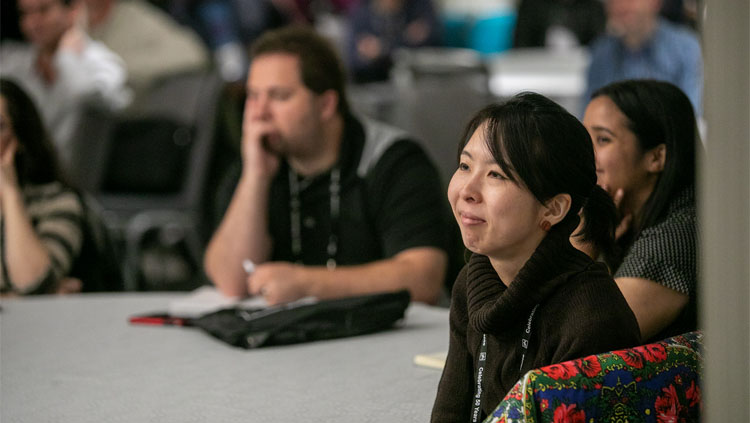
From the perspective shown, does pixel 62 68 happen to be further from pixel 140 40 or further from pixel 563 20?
pixel 563 20

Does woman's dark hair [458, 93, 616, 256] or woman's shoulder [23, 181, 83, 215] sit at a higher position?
woman's dark hair [458, 93, 616, 256]

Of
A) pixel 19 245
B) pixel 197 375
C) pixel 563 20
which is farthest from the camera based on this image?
pixel 563 20

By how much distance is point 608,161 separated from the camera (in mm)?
1301

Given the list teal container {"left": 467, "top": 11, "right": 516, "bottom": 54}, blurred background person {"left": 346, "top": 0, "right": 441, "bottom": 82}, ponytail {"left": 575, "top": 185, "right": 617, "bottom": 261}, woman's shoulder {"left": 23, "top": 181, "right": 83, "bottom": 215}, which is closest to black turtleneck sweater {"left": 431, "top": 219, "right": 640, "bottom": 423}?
ponytail {"left": 575, "top": 185, "right": 617, "bottom": 261}

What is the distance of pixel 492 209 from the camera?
1.00m

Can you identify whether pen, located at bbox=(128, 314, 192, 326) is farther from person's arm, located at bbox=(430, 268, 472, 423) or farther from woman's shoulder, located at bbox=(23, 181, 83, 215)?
person's arm, located at bbox=(430, 268, 472, 423)

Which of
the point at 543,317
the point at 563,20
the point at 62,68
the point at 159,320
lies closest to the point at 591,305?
the point at 543,317

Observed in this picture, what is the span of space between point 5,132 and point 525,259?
5.04 feet

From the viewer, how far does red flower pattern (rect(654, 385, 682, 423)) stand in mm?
945

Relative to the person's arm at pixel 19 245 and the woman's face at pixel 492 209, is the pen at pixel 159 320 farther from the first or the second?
the woman's face at pixel 492 209

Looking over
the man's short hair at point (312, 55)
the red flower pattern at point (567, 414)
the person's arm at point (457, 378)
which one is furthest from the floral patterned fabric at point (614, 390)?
the man's short hair at point (312, 55)

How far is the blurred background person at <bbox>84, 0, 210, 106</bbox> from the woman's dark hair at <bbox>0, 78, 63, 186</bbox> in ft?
7.90

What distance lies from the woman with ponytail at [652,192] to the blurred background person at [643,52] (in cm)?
343

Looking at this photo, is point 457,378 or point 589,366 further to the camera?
point 457,378
